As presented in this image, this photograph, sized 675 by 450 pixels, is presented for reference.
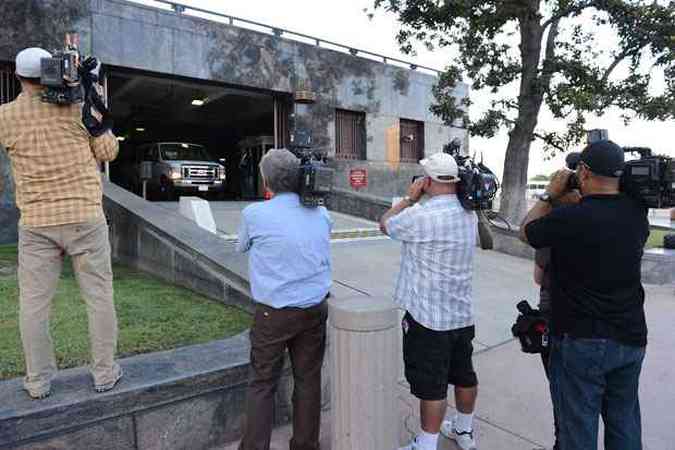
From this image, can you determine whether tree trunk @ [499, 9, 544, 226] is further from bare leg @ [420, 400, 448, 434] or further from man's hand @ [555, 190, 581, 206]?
bare leg @ [420, 400, 448, 434]

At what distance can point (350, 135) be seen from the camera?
16406 mm

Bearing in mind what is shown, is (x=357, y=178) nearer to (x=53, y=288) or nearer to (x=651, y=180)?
(x=53, y=288)

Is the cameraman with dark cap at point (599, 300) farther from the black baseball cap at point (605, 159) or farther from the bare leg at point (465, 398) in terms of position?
the bare leg at point (465, 398)

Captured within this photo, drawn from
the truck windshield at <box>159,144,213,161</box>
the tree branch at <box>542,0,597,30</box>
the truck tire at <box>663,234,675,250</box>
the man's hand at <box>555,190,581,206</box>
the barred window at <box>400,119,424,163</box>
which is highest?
the tree branch at <box>542,0,597,30</box>

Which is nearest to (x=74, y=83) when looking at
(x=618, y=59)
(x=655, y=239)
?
(x=618, y=59)

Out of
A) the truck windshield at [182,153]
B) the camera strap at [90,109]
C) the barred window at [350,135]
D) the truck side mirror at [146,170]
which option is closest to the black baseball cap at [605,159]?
the camera strap at [90,109]

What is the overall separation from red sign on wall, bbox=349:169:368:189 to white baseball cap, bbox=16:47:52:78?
13.2 metres

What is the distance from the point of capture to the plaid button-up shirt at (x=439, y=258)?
2795 mm

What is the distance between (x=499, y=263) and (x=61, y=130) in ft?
25.6

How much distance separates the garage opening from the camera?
47.6 feet

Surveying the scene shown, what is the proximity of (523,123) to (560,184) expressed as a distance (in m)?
9.35

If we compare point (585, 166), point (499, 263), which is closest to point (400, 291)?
point (585, 166)

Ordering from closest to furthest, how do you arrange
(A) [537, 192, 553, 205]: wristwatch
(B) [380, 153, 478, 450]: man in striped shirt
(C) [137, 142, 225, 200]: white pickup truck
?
(A) [537, 192, 553, 205]: wristwatch, (B) [380, 153, 478, 450]: man in striped shirt, (C) [137, 142, 225, 200]: white pickup truck

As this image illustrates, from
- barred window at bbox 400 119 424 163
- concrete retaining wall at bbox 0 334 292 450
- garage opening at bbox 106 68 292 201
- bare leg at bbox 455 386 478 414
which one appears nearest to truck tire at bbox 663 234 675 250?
bare leg at bbox 455 386 478 414
